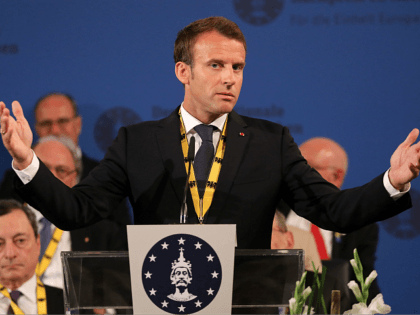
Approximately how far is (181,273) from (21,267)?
2.78 meters

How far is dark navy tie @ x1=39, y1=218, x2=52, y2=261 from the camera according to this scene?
3.79m

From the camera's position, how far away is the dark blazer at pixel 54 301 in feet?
12.2

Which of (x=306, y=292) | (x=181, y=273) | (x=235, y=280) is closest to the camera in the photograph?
(x=306, y=292)

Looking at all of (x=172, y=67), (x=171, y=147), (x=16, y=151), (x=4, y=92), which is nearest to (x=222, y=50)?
(x=171, y=147)

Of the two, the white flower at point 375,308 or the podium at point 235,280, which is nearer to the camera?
the white flower at point 375,308

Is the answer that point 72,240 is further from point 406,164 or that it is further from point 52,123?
point 406,164

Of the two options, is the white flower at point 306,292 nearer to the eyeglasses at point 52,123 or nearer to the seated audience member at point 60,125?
the seated audience member at point 60,125

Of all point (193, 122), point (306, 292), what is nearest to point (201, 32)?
point (193, 122)

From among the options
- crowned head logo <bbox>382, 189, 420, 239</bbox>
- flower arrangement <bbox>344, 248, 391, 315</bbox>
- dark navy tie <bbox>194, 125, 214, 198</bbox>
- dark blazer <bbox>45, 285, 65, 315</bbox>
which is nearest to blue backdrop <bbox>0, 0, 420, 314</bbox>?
crowned head logo <bbox>382, 189, 420, 239</bbox>

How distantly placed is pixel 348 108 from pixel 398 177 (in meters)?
2.22

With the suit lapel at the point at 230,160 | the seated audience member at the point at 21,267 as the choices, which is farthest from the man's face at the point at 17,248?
the suit lapel at the point at 230,160

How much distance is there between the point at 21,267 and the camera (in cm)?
376

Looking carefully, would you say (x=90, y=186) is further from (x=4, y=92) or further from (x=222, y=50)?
(x=4, y=92)

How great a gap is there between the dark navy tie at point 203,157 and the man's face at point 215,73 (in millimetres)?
69
